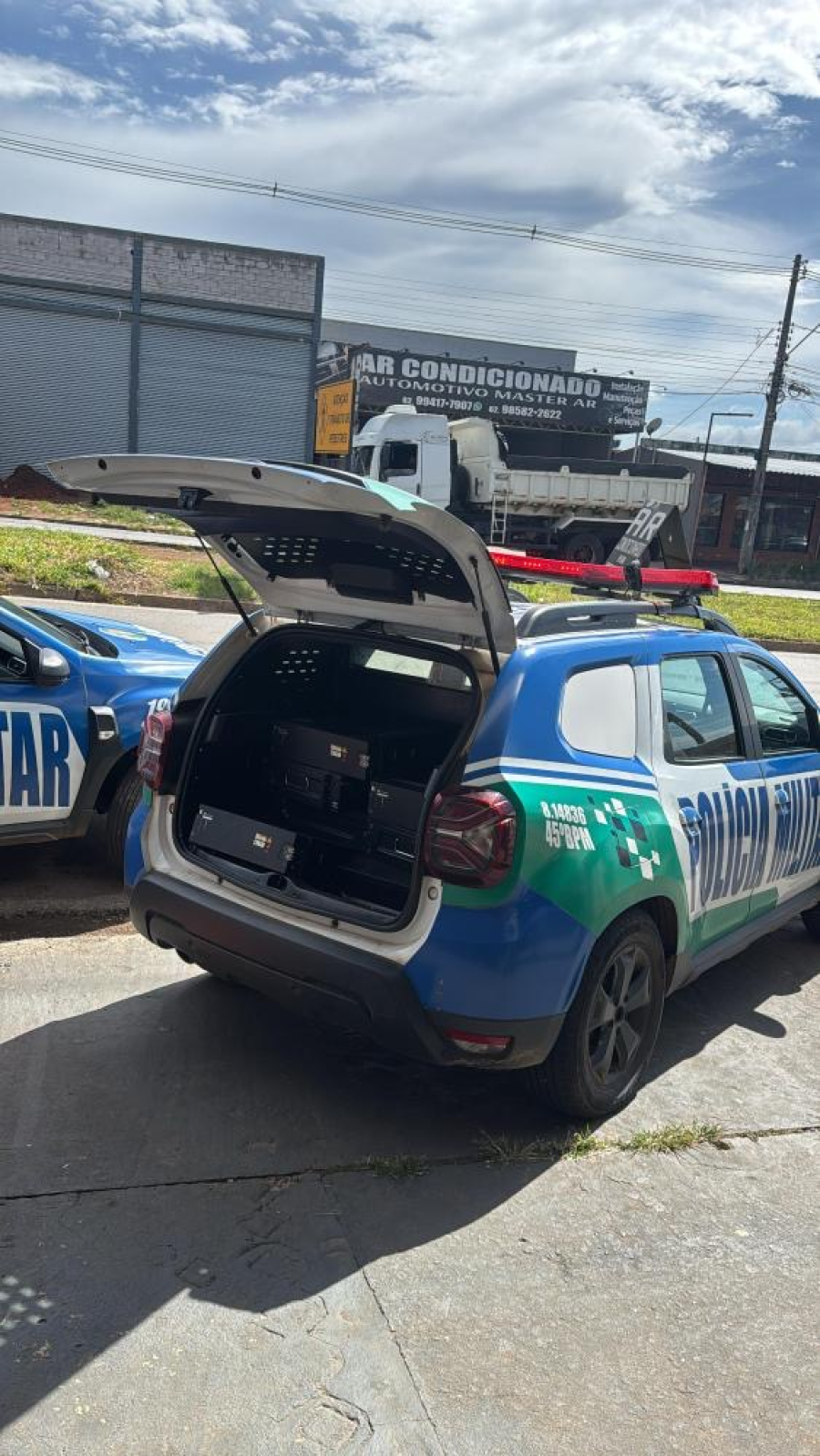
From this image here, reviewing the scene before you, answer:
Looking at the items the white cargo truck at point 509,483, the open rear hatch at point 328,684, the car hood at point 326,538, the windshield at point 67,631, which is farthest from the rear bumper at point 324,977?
the white cargo truck at point 509,483

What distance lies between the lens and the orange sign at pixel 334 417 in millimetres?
32375

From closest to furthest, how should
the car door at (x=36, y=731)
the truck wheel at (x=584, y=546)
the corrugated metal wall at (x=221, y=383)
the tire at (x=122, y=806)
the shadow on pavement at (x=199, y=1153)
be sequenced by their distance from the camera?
the shadow on pavement at (x=199, y=1153), the car door at (x=36, y=731), the tire at (x=122, y=806), the truck wheel at (x=584, y=546), the corrugated metal wall at (x=221, y=383)

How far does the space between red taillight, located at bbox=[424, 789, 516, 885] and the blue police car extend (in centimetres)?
211

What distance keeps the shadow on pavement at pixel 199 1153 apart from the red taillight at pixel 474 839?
944 mm

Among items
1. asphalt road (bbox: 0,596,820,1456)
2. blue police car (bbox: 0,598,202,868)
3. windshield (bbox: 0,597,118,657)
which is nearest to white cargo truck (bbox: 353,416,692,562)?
windshield (bbox: 0,597,118,657)

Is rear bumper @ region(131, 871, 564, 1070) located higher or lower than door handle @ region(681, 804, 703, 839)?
lower

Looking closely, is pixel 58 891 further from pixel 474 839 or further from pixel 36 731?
pixel 474 839

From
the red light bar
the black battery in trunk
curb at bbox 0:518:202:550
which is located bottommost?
curb at bbox 0:518:202:550

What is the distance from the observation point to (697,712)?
14.1 feet

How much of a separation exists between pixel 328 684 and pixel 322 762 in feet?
1.51

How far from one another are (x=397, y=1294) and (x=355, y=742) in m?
1.84

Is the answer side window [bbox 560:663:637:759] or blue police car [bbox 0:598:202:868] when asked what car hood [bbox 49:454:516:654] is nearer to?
side window [bbox 560:663:637:759]

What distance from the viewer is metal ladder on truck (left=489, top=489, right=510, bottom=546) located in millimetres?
26625

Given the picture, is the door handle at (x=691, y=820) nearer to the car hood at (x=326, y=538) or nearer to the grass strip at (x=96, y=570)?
the car hood at (x=326, y=538)
